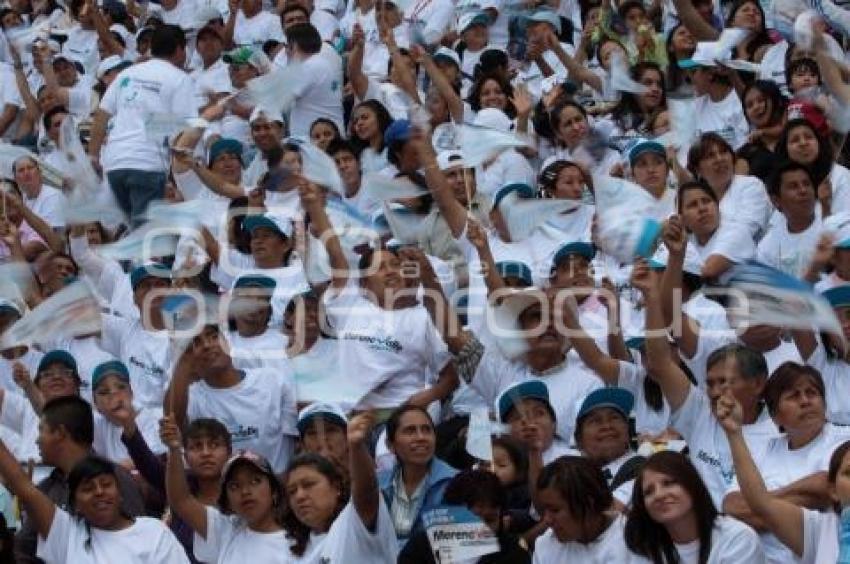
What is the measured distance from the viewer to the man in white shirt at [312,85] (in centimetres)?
1101

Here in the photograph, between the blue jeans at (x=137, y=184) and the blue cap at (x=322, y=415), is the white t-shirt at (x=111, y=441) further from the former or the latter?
the blue jeans at (x=137, y=184)

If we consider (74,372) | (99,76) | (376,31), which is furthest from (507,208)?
(99,76)

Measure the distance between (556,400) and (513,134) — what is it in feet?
9.54

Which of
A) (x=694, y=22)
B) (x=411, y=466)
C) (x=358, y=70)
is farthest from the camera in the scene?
(x=358, y=70)

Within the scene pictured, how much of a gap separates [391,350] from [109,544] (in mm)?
1712

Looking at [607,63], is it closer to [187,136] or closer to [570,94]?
[570,94]

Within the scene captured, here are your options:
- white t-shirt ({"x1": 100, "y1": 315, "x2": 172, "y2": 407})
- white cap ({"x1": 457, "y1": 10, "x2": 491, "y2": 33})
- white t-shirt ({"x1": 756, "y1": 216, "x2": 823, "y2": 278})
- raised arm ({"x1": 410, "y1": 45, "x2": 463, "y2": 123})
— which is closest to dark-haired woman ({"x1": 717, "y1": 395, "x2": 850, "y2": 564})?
white t-shirt ({"x1": 756, "y1": 216, "x2": 823, "y2": 278})

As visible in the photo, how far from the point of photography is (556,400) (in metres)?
7.19

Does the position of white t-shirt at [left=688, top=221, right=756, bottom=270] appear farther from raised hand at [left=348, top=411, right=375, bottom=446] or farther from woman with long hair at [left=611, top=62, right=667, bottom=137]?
raised hand at [left=348, top=411, right=375, bottom=446]

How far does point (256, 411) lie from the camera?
24.9ft

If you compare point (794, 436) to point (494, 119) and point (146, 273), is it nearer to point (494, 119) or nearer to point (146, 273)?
point (146, 273)

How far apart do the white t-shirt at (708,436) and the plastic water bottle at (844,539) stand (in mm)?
976

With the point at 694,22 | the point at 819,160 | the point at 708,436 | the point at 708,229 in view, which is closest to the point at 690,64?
the point at 694,22

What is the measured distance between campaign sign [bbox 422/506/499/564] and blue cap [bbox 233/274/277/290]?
255 cm
